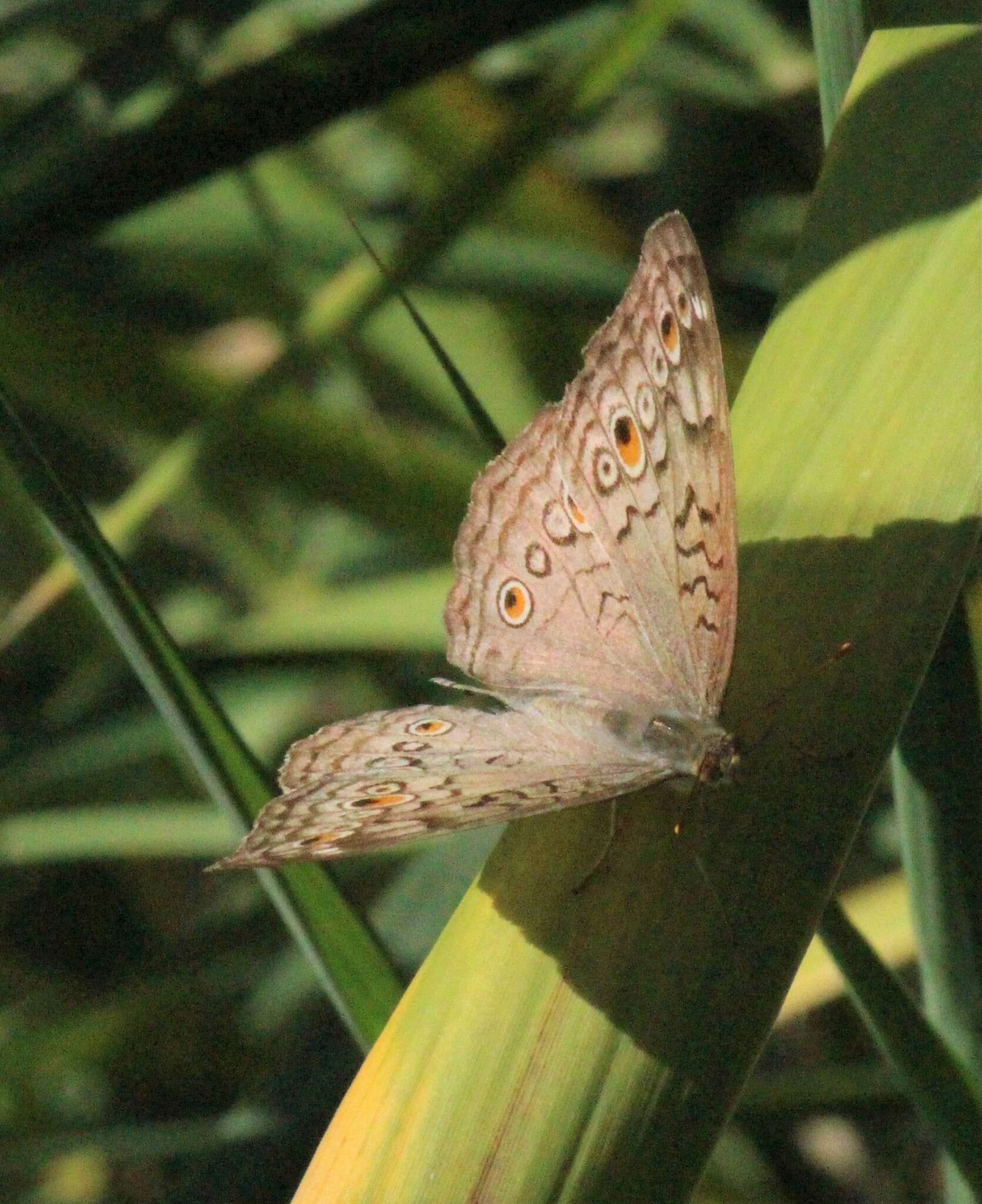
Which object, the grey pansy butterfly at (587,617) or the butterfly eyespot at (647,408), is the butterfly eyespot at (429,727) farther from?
the butterfly eyespot at (647,408)

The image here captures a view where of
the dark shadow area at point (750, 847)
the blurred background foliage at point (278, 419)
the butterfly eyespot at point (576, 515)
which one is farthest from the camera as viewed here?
the blurred background foliage at point (278, 419)

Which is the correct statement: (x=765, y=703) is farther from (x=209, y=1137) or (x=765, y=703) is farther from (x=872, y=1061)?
(x=872, y=1061)

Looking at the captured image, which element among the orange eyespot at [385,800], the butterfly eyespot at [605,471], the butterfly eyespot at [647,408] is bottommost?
the orange eyespot at [385,800]

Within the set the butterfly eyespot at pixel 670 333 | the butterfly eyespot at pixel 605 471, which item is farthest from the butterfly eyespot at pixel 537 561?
the butterfly eyespot at pixel 670 333

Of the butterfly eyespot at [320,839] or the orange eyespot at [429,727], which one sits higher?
the butterfly eyespot at [320,839]

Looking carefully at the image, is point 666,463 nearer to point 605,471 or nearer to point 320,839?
point 605,471

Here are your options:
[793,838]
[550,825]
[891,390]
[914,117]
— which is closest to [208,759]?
[550,825]

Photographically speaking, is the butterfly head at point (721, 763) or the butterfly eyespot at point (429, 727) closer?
the butterfly head at point (721, 763)

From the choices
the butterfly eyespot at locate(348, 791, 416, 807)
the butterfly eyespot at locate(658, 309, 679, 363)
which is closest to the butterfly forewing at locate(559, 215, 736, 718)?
the butterfly eyespot at locate(658, 309, 679, 363)
